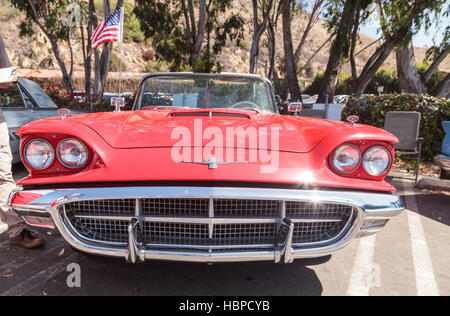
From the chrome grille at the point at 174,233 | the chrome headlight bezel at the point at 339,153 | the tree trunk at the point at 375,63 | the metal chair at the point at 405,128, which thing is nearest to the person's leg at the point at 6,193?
the chrome grille at the point at 174,233

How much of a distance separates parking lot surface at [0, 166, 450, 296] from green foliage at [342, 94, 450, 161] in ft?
15.3

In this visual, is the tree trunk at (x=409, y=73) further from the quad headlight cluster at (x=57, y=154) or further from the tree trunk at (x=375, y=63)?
the quad headlight cluster at (x=57, y=154)

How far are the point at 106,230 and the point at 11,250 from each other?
122cm

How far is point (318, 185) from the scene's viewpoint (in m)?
1.70

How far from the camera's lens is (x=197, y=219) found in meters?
1.65

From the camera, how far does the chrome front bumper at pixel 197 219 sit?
5.23 feet

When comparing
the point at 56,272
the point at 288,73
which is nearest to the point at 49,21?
the point at 288,73

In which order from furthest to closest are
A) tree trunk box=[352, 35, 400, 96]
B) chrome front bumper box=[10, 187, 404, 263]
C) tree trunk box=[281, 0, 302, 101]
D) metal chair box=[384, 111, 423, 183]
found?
tree trunk box=[281, 0, 302, 101]
tree trunk box=[352, 35, 400, 96]
metal chair box=[384, 111, 423, 183]
chrome front bumper box=[10, 187, 404, 263]

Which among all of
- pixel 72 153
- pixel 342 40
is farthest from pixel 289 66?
pixel 72 153

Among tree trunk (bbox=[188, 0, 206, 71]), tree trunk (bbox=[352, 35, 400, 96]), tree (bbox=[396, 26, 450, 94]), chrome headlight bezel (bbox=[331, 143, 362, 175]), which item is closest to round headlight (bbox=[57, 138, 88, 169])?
chrome headlight bezel (bbox=[331, 143, 362, 175])

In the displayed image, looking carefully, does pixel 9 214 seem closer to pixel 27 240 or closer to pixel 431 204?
pixel 27 240

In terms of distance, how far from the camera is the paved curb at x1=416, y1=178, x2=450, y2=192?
4930mm

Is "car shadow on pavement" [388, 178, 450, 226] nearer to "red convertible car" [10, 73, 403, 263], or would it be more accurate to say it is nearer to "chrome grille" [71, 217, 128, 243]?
"red convertible car" [10, 73, 403, 263]

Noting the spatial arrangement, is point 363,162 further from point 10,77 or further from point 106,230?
point 10,77
